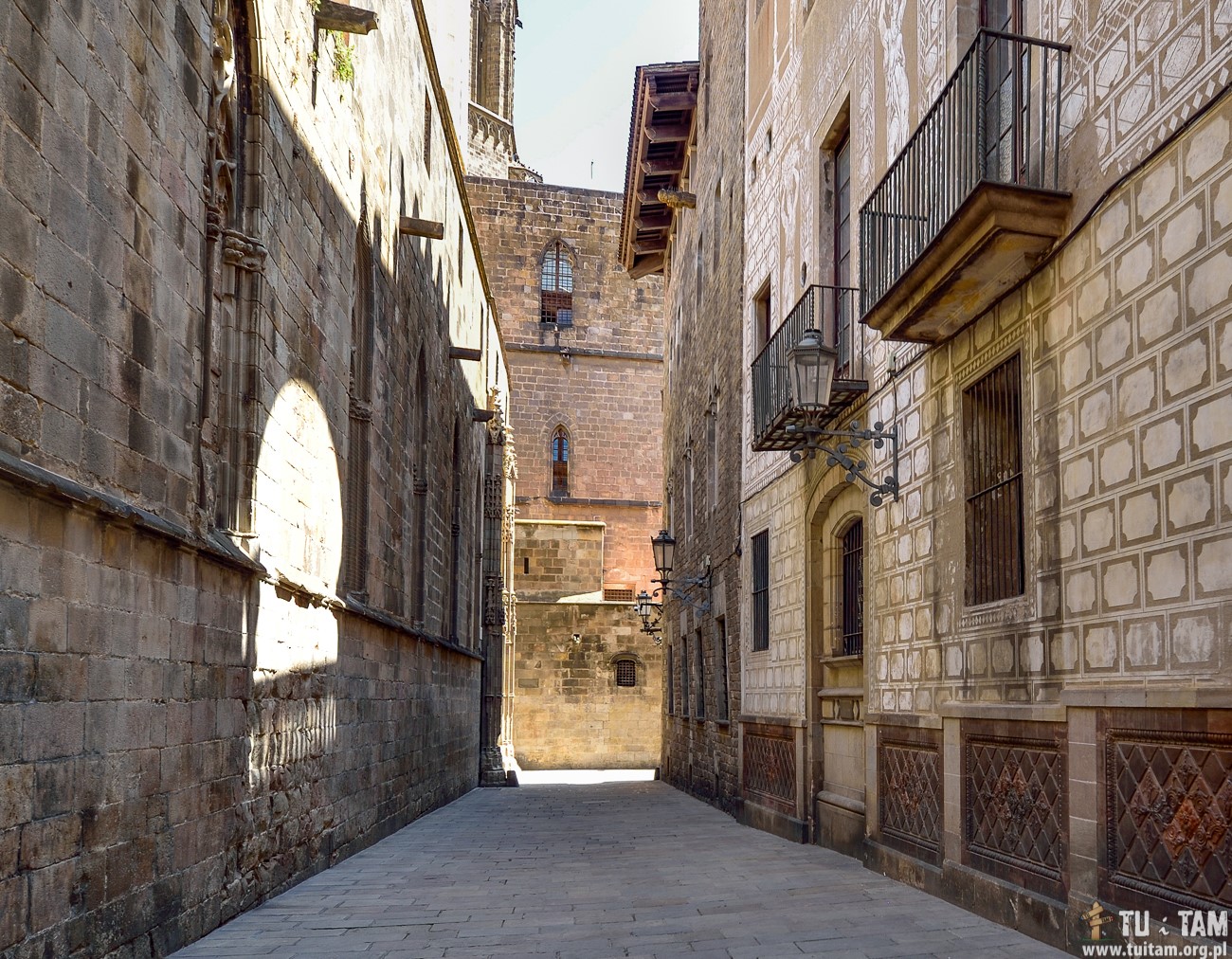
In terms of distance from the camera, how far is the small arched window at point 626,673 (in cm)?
3600

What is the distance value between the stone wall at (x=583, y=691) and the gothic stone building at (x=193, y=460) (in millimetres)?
20335

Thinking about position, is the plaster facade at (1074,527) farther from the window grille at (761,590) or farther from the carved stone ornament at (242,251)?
the carved stone ornament at (242,251)

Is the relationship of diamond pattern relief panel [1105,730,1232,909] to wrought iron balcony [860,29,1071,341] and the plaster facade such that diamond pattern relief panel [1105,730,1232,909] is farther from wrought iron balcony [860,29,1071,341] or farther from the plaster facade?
wrought iron balcony [860,29,1071,341]

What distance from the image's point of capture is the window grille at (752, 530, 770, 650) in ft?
49.0

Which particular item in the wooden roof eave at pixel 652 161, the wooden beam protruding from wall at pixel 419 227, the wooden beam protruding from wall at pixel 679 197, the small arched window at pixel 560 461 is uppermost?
the wooden roof eave at pixel 652 161

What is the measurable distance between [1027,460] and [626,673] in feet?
96.2

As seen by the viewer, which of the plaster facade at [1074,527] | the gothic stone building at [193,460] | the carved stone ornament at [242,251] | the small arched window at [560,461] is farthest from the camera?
the small arched window at [560,461]

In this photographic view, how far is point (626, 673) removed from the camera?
36156 millimetres

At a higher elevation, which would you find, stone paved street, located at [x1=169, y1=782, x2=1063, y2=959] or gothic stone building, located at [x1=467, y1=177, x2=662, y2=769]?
gothic stone building, located at [x1=467, y1=177, x2=662, y2=769]

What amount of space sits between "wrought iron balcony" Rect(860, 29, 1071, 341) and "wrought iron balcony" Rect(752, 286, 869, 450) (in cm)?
188

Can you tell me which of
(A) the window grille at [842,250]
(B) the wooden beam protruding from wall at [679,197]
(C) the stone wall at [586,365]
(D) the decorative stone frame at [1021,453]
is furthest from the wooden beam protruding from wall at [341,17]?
(C) the stone wall at [586,365]

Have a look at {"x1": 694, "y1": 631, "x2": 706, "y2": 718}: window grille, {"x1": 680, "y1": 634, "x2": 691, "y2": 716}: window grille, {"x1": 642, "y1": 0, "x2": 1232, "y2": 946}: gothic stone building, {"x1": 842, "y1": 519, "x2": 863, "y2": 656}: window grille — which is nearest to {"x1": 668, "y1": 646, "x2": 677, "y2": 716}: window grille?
{"x1": 680, "y1": 634, "x2": 691, "y2": 716}: window grille

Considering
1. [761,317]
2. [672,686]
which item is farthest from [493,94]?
[761,317]

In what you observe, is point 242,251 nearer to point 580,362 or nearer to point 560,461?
point 560,461
